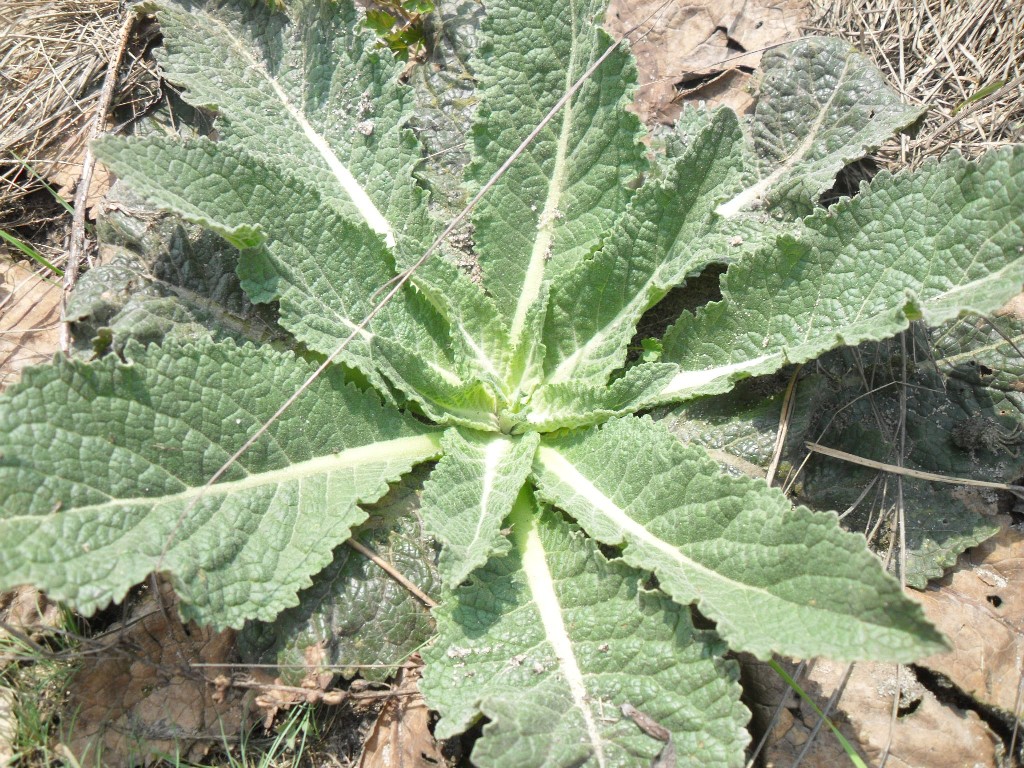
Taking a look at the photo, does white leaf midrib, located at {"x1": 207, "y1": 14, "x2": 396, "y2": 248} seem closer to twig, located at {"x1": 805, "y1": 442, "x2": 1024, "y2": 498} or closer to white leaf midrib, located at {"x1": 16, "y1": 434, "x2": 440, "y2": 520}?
white leaf midrib, located at {"x1": 16, "y1": 434, "x2": 440, "y2": 520}

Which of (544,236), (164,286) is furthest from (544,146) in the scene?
(164,286)

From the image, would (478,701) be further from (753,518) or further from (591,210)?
(591,210)

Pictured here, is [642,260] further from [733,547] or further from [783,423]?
[733,547]

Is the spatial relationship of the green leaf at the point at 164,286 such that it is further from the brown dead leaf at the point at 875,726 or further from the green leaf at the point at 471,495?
the brown dead leaf at the point at 875,726

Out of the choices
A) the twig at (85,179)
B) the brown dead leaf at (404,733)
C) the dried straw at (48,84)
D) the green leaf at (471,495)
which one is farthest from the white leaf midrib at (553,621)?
the dried straw at (48,84)

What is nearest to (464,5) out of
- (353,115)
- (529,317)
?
(353,115)

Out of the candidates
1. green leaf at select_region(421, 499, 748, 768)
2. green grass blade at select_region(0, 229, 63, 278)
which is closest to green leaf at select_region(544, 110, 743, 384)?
green leaf at select_region(421, 499, 748, 768)
